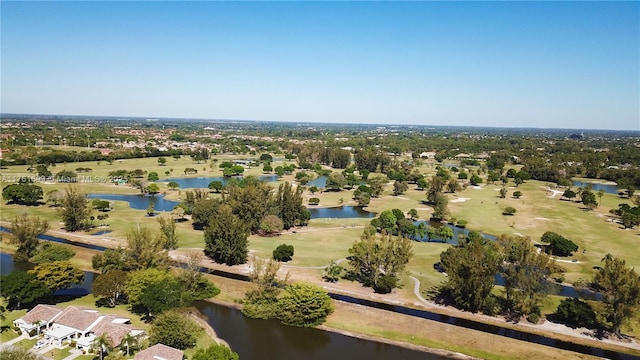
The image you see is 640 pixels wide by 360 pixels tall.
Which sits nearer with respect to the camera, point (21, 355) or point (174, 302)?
point (21, 355)

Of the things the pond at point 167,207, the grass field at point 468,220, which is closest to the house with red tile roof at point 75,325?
the grass field at point 468,220

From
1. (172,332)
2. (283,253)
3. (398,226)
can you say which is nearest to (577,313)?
(398,226)

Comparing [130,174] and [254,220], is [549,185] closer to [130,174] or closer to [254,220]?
[254,220]

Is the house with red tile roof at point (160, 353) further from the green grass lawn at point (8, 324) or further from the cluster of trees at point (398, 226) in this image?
the cluster of trees at point (398, 226)

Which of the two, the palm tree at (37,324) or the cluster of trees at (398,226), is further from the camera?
the cluster of trees at (398,226)

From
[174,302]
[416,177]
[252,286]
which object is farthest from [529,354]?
[416,177]

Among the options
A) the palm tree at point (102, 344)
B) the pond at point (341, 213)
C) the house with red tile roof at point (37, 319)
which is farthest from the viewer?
the pond at point (341, 213)
